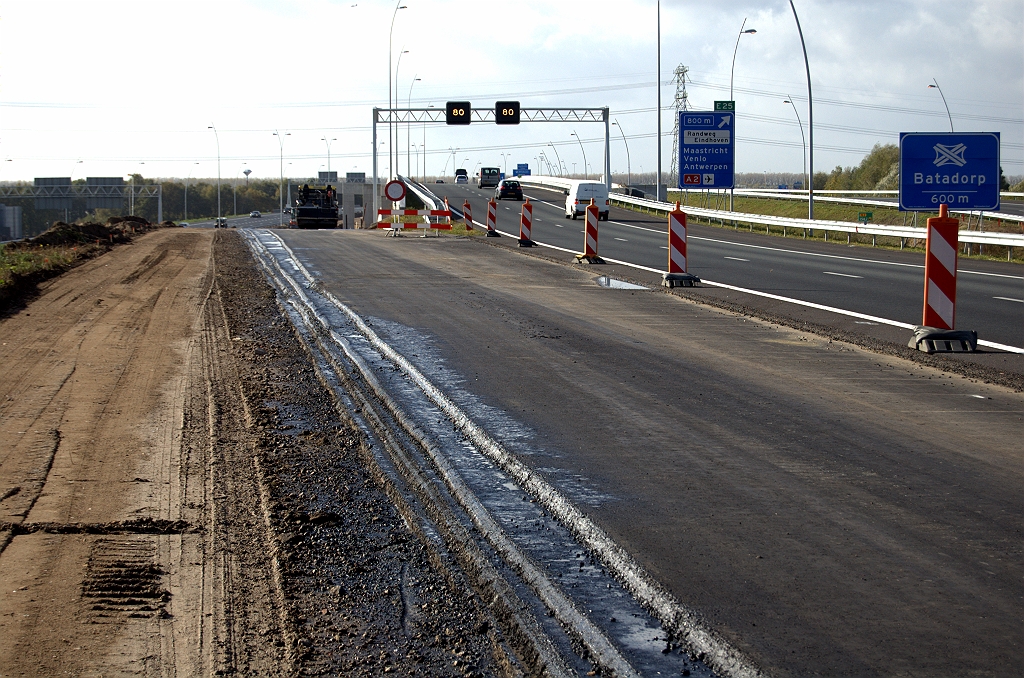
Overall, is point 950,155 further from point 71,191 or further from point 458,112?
point 71,191

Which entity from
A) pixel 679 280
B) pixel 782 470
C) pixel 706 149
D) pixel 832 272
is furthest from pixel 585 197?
pixel 782 470

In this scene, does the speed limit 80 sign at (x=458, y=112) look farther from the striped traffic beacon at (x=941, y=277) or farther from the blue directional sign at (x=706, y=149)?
the striped traffic beacon at (x=941, y=277)

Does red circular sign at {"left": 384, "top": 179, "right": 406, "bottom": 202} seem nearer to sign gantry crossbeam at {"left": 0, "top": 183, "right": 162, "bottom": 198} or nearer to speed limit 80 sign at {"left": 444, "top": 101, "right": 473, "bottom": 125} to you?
speed limit 80 sign at {"left": 444, "top": 101, "right": 473, "bottom": 125}

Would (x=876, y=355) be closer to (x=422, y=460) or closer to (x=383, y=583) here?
(x=422, y=460)

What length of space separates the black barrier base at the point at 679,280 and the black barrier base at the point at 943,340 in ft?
23.0

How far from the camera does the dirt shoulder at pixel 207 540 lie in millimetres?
3734

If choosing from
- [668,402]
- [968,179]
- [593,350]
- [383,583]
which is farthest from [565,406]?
[968,179]

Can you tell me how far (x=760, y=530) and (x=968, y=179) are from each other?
9.55 meters

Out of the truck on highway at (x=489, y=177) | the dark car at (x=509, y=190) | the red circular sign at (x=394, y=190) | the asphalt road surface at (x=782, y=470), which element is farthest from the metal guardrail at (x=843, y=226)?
the truck on highway at (x=489, y=177)

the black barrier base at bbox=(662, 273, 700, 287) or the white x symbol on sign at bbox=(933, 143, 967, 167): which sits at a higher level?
the white x symbol on sign at bbox=(933, 143, 967, 167)

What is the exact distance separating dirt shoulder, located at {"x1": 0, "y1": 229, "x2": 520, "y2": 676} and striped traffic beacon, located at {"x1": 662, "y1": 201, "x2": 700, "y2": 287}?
9692mm

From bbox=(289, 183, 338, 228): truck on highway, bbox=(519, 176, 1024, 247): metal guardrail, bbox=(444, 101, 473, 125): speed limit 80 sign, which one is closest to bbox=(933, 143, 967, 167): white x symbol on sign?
bbox=(519, 176, 1024, 247): metal guardrail

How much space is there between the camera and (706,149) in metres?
36.0

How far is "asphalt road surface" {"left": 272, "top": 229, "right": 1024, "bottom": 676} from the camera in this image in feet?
12.9
